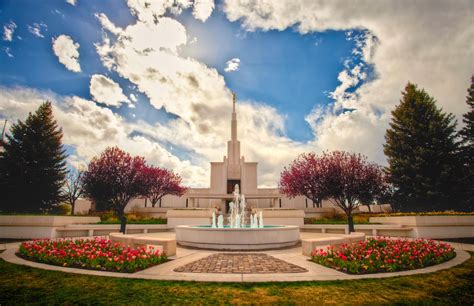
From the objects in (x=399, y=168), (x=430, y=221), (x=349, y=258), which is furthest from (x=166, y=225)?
(x=399, y=168)

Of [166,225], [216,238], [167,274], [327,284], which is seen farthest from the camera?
[166,225]

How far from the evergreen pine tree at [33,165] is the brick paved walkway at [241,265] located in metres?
26.4

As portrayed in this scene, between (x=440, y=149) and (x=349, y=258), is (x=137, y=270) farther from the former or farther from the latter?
(x=440, y=149)

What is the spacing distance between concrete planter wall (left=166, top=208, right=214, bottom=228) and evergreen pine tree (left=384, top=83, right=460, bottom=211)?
74.1ft

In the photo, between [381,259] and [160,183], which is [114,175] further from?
[381,259]

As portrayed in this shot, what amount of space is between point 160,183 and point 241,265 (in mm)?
29721

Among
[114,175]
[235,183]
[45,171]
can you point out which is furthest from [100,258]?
[235,183]

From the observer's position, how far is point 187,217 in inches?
907

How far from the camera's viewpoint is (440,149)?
1085 inches

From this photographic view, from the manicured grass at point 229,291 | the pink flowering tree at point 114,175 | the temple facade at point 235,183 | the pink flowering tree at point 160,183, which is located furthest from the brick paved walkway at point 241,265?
the temple facade at point 235,183

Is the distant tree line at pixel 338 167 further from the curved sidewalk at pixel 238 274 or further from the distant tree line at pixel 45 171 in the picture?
the curved sidewalk at pixel 238 274

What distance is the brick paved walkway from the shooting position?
786cm

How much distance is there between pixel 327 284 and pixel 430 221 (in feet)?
46.6

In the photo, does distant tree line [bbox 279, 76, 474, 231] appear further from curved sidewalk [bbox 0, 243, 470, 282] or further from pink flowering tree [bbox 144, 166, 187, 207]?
pink flowering tree [bbox 144, 166, 187, 207]
